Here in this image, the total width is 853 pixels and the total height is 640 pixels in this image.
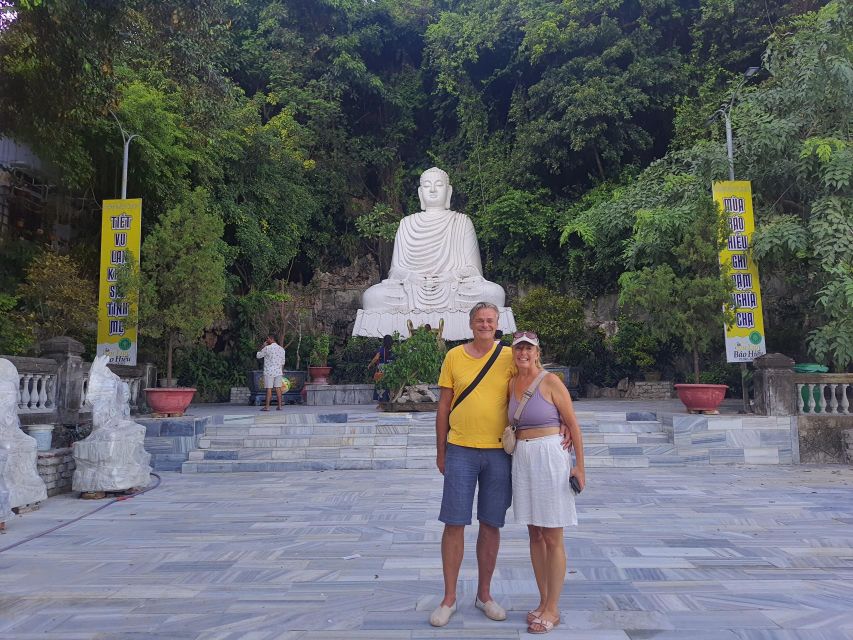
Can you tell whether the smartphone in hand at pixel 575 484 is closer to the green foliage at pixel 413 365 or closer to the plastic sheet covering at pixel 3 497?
the plastic sheet covering at pixel 3 497

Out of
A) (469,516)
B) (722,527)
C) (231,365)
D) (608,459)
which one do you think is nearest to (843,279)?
(608,459)

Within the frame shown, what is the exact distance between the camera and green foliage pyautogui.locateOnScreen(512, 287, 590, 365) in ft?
40.9

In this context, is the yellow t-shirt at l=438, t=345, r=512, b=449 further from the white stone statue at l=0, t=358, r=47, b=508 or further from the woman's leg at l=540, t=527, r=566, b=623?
the white stone statue at l=0, t=358, r=47, b=508

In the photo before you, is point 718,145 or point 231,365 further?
point 231,365

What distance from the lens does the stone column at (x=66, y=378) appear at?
275 inches

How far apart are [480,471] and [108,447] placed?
4.12m

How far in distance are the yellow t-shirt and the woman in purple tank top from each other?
8 centimetres

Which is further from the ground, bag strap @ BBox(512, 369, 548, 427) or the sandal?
bag strap @ BBox(512, 369, 548, 427)

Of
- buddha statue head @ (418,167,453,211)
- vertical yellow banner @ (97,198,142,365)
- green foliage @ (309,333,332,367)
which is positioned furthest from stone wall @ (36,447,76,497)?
buddha statue head @ (418,167,453,211)

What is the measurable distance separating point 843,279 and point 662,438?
299 centimetres

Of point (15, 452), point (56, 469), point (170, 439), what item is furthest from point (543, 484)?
point (170, 439)

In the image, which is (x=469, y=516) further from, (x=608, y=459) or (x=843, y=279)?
(x=843, y=279)

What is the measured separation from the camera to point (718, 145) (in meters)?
10.3

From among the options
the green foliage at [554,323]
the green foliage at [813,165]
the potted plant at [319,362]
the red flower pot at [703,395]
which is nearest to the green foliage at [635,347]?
the green foliage at [554,323]
